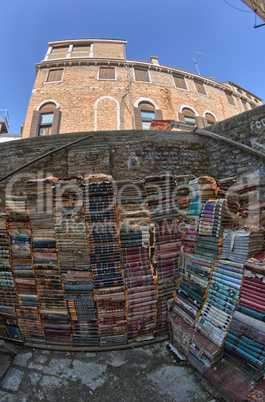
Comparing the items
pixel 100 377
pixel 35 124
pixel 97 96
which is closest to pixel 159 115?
pixel 97 96

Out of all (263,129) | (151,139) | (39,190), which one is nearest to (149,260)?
(39,190)

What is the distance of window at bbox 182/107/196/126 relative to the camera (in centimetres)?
1552

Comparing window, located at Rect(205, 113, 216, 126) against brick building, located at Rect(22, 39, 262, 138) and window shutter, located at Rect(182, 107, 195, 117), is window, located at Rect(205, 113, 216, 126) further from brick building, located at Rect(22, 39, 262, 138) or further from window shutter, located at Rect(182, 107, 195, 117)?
window shutter, located at Rect(182, 107, 195, 117)

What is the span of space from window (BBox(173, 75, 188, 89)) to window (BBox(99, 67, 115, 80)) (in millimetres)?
4993

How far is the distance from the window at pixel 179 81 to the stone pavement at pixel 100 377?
58.1 ft

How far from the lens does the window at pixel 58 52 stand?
53.1 feet

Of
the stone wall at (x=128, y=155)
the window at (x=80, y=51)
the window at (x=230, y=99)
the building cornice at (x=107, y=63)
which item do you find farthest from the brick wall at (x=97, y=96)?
the stone wall at (x=128, y=155)

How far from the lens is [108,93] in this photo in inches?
579

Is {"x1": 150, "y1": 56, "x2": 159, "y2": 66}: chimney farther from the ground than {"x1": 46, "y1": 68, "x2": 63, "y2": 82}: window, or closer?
farther from the ground

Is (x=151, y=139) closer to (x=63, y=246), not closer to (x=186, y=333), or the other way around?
(x=63, y=246)

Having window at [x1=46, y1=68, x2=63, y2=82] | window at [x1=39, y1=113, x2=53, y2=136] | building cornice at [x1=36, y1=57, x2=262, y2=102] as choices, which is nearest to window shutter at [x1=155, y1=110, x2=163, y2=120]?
building cornice at [x1=36, y1=57, x2=262, y2=102]

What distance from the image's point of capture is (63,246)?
12.7 ft

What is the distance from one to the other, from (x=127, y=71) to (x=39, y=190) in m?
15.2

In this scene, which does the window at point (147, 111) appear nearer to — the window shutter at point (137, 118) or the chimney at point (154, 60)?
the window shutter at point (137, 118)
